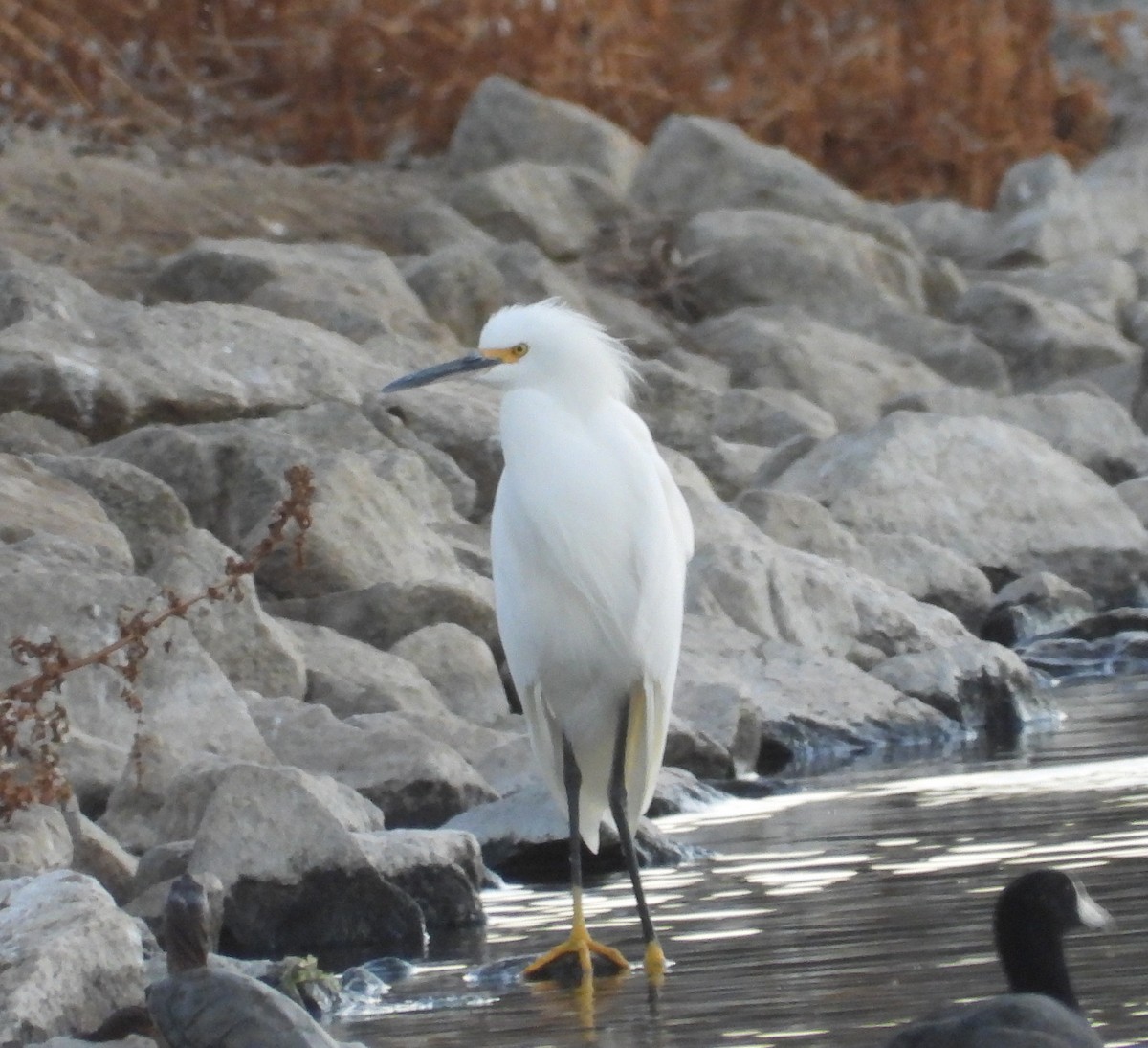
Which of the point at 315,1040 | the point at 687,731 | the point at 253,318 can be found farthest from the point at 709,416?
the point at 315,1040

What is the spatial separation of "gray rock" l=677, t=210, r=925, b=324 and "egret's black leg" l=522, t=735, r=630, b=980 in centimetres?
1300

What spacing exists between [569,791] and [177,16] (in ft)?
48.5

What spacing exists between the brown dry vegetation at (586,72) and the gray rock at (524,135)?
1000mm

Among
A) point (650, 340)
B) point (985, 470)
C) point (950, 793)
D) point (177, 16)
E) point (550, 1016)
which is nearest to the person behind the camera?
point (550, 1016)

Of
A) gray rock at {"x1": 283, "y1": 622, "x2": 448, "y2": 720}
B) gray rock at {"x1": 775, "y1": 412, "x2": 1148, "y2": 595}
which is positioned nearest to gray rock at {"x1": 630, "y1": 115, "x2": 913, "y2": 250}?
gray rock at {"x1": 775, "y1": 412, "x2": 1148, "y2": 595}

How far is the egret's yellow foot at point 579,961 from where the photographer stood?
6.91 m

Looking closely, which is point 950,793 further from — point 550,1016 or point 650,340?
point 650,340

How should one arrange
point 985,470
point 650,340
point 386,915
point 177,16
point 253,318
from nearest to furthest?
point 386,915 < point 253,318 < point 985,470 < point 650,340 < point 177,16

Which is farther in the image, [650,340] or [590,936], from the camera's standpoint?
[650,340]

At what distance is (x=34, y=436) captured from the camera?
39.9 feet

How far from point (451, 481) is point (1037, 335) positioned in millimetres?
8505

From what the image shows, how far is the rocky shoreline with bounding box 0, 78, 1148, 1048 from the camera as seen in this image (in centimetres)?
761

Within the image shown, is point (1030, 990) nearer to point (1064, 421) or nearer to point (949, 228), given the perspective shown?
point (1064, 421)

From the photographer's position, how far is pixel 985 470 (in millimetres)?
15414
